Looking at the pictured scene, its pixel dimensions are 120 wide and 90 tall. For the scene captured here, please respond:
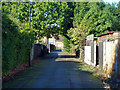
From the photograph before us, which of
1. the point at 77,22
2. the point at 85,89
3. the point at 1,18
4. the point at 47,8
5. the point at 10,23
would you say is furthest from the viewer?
the point at 77,22

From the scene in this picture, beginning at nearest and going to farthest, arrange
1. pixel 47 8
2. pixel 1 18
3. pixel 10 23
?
pixel 1 18 → pixel 10 23 → pixel 47 8

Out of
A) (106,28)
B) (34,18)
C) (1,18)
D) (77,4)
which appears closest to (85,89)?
(1,18)

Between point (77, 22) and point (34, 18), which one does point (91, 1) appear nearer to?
point (77, 22)

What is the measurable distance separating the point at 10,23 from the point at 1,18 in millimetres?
1221

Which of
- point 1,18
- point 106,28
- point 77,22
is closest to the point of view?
point 1,18

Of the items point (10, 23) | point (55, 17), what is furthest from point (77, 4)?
point (10, 23)

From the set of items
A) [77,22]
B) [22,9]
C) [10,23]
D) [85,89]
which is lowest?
[85,89]

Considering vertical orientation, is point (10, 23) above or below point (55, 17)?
below

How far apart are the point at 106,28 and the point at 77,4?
6850mm

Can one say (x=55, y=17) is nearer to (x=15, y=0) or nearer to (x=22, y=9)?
(x=22, y=9)

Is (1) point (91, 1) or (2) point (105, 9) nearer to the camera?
(2) point (105, 9)

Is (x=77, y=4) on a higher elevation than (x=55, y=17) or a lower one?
higher

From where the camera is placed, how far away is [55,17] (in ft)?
69.9

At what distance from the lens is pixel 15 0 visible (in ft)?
71.5
